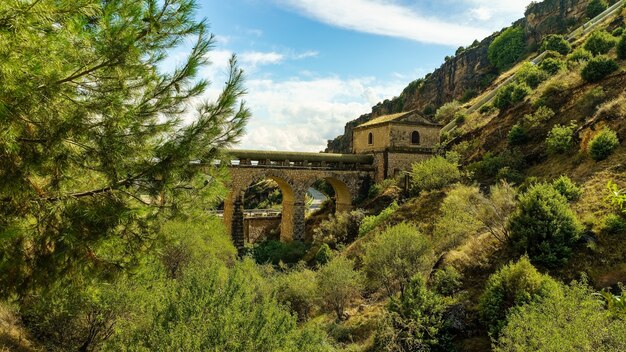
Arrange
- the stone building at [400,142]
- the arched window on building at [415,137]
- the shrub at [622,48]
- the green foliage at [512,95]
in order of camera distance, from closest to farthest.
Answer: the shrub at [622,48] → the stone building at [400,142] → the arched window on building at [415,137] → the green foliage at [512,95]

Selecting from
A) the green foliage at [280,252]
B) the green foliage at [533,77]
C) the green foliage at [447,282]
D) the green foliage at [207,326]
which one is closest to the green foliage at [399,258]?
the green foliage at [447,282]

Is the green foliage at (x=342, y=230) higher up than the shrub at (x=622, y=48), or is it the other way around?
the shrub at (x=622, y=48)

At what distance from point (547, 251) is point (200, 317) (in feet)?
36.2

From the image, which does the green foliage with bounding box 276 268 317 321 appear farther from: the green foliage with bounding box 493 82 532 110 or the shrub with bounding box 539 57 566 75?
→ the shrub with bounding box 539 57 566 75

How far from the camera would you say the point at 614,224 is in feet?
43.0

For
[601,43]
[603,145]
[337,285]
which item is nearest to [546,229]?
[603,145]

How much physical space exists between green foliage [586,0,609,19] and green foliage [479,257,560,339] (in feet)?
176

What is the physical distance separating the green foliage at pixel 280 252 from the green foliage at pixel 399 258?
38.5 ft

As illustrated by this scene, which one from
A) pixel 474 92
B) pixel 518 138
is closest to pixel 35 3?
pixel 518 138

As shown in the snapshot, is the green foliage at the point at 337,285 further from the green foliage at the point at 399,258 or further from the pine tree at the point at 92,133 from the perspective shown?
the pine tree at the point at 92,133

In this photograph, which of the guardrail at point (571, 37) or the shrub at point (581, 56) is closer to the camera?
the shrub at point (581, 56)

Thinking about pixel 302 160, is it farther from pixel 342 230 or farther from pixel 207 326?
pixel 207 326

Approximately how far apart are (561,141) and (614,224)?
387 inches

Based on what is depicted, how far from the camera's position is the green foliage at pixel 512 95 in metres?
33.2
